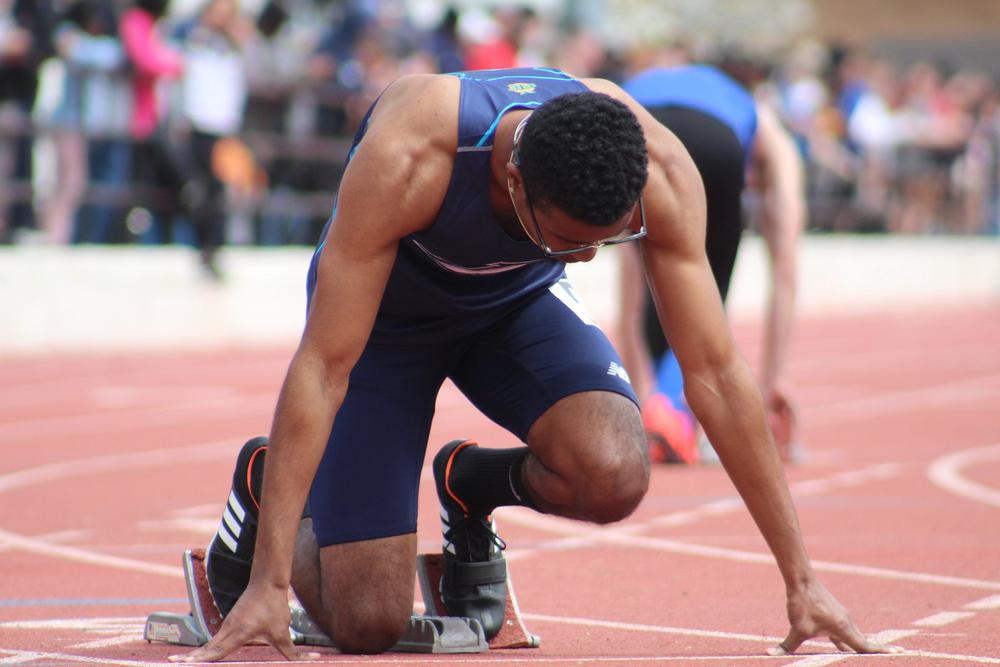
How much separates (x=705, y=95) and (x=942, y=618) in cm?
327

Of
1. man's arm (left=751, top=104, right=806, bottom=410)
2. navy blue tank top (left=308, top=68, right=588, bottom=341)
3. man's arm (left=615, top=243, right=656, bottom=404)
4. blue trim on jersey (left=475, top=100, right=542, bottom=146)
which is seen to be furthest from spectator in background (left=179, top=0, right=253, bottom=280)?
blue trim on jersey (left=475, top=100, right=542, bottom=146)

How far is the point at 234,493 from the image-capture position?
14.1ft

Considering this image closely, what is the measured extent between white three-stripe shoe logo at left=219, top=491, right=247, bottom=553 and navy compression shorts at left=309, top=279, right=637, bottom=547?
0.71 feet

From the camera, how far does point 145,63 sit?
11.6 m

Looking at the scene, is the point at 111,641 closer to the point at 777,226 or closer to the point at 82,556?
the point at 82,556

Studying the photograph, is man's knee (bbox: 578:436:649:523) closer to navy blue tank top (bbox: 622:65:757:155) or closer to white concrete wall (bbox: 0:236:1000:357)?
navy blue tank top (bbox: 622:65:757:155)

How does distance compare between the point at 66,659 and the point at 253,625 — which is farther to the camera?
the point at 66,659

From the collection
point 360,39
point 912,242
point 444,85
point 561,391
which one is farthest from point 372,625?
point 912,242

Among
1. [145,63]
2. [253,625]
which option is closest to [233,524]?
[253,625]

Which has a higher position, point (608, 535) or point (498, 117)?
point (498, 117)

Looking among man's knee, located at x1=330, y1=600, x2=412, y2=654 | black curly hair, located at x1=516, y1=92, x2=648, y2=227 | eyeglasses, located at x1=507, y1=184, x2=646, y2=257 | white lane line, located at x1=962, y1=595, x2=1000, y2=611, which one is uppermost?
black curly hair, located at x1=516, y1=92, x2=648, y2=227

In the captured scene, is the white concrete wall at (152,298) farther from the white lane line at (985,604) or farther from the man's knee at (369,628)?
the white lane line at (985,604)

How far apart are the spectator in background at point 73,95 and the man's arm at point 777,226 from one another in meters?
5.62

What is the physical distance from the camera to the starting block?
4.12m
